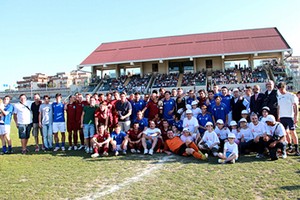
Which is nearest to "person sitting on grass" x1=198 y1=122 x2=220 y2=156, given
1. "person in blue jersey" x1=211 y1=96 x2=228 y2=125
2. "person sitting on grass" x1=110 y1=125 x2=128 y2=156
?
"person in blue jersey" x1=211 y1=96 x2=228 y2=125

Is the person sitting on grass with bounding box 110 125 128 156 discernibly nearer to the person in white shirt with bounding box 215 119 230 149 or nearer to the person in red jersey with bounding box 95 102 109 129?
the person in red jersey with bounding box 95 102 109 129

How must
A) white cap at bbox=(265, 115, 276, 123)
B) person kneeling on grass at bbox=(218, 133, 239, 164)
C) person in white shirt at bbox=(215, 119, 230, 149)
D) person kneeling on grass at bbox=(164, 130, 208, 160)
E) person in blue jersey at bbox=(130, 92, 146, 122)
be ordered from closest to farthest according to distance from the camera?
person kneeling on grass at bbox=(218, 133, 239, 164)
white cap at bbox=(265, 115, 276, 123)
person kneeling on grass at bbox=(164, 130, 208, 160)
person in white shirt at bbox=(215, 119, 230, 149)
person in blue jersey at bbox=(130, 92, 146, 122)

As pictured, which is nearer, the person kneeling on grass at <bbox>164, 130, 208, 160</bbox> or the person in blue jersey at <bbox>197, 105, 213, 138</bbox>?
the person kneeling on grass at <bbox>164, 130, 208, 160</bbox>

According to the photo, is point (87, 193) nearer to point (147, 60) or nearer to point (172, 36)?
point (147, 60)

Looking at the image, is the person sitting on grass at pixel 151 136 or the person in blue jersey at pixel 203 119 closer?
the person sitting on grass at pixel 151 136

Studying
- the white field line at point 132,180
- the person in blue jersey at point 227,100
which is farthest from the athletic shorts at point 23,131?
the person in blue jersey at point 227,100

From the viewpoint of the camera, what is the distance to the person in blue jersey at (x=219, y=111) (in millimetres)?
7840

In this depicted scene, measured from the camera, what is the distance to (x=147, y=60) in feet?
106

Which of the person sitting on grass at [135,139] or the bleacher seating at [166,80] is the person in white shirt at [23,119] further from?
the bleacher seating at [166,80]

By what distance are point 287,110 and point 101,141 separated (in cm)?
530

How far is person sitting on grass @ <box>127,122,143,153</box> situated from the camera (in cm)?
791

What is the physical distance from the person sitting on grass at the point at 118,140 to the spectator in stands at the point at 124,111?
0.46 m

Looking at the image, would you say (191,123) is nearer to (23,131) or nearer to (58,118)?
(58,118)

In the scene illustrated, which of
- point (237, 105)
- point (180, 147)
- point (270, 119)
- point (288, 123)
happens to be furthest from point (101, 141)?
point (288, 123)
